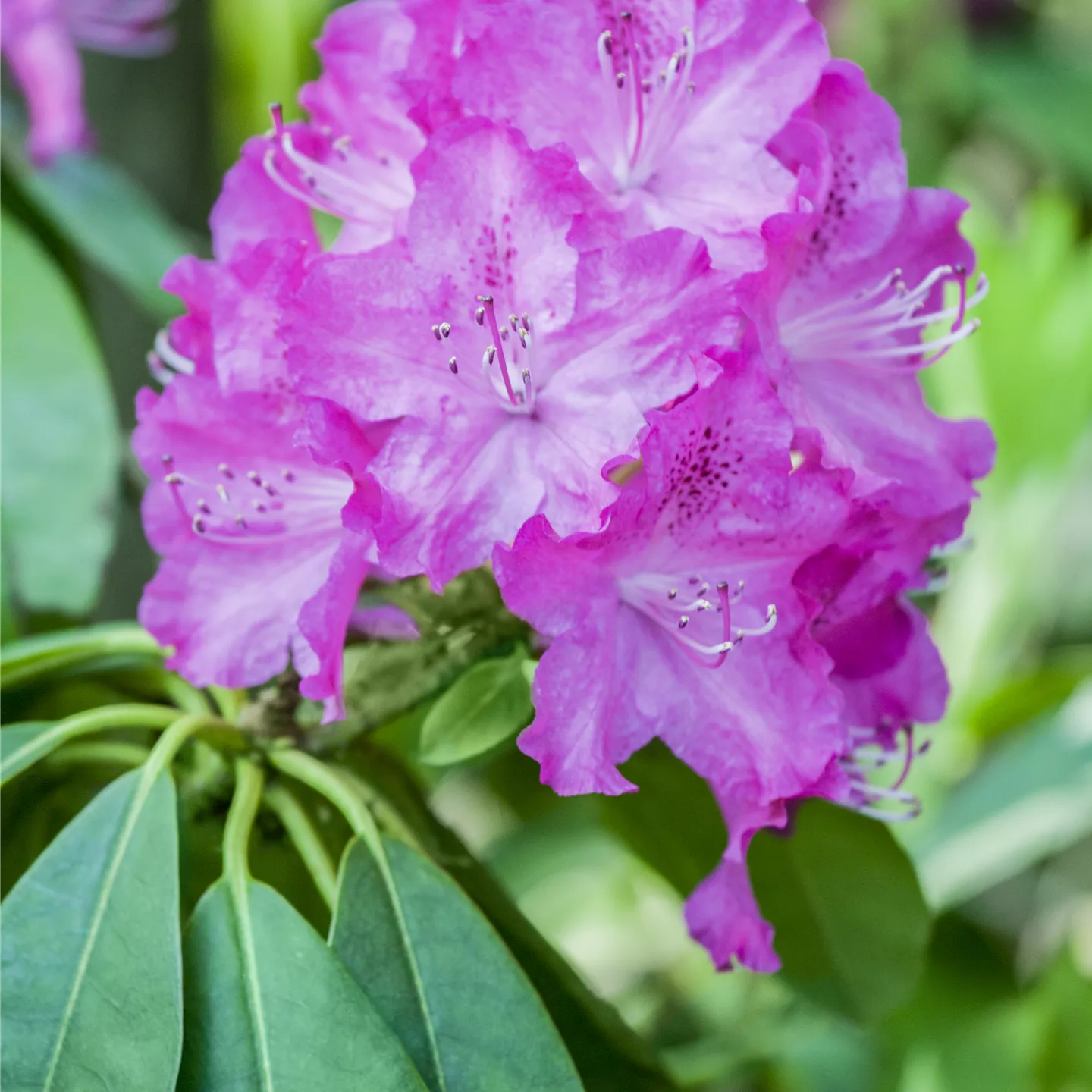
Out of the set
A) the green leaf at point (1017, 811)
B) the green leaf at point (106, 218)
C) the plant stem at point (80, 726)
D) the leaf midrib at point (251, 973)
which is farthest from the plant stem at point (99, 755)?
the green leaf at point (1017, 811)

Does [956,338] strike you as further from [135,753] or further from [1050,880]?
[1050,880]

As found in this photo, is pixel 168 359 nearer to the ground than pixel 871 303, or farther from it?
nearer to the ground

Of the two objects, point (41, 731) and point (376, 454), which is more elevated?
point (376, 454)

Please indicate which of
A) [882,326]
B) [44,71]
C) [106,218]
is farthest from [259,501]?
[44,71]

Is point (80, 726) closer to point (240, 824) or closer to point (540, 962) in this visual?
point (240, 824)

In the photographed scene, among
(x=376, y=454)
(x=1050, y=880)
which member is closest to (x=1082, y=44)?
(x=1050, y=880)

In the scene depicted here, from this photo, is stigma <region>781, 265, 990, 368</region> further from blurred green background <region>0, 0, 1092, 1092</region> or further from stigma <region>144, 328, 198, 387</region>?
stigma <region>144, 328, 198, 387</region>
